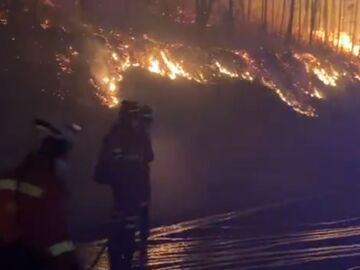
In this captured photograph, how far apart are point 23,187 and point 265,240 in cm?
839

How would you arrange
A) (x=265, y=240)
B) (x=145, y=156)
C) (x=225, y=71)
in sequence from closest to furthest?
(x=145, y=156) → (x=265, y=240) → (x=225, y=71)

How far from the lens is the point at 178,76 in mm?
27578

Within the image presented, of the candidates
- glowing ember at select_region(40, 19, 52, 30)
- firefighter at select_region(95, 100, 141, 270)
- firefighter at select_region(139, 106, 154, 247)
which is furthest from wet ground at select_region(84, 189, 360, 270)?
glowing ember at select_region(40, 19, 52, 30)

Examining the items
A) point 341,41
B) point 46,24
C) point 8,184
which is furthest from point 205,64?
point 8,184

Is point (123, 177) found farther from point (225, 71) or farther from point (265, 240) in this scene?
point (225, 71)

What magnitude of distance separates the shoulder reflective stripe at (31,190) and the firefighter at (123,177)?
4.80m

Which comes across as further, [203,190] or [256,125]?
[256,125]

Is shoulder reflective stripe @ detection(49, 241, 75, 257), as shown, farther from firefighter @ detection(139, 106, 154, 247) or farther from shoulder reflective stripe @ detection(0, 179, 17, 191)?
firefighter @ detection(139, 106, 154, 247)

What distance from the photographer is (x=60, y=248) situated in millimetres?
Result: 6465

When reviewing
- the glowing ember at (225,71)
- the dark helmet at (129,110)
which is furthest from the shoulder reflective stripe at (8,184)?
the glowing ember at (225,71)

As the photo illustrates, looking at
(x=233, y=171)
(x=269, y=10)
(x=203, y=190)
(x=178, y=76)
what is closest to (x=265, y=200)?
(x=203, y=190)

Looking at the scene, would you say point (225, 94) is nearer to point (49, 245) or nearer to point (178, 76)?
point (178, 76)

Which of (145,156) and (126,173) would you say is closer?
(126,173)

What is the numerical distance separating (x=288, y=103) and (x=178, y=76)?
535 centimetres
